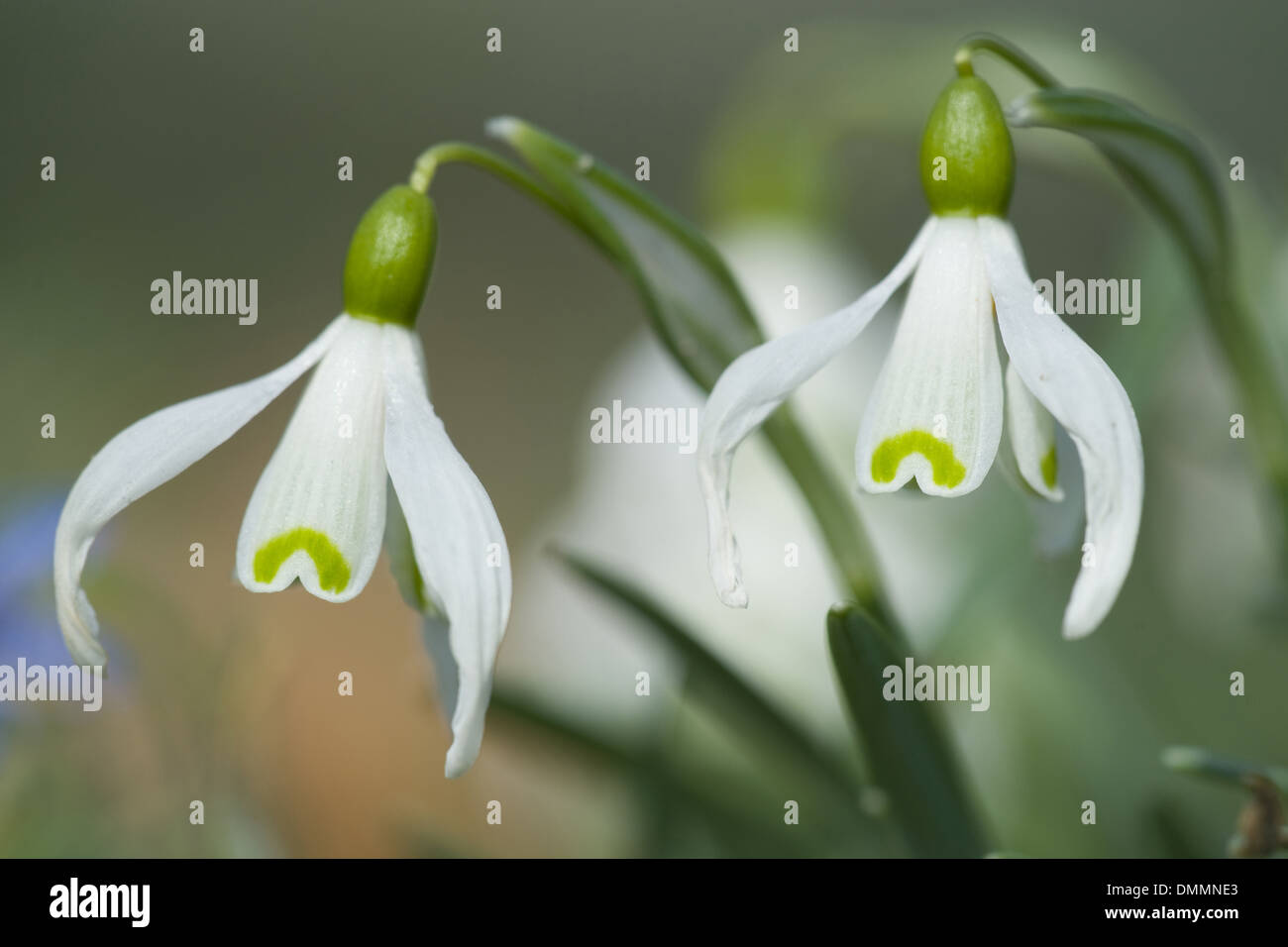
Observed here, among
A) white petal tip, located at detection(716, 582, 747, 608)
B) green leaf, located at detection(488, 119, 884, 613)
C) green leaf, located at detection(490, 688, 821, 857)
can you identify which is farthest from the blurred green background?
white petal tip, located at detection(716, 582, 747, 608)

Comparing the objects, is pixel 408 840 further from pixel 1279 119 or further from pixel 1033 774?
pixel 1279 119

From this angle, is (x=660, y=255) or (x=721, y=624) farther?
(x=721, y=624)

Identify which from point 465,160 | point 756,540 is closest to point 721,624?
point 756,540

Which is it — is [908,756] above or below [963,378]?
below

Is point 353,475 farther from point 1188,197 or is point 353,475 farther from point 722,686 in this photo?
point 1188,197

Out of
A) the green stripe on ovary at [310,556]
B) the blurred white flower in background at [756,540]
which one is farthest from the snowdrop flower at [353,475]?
the blurred white flower in background at [756,540]

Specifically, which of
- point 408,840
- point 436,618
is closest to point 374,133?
point 408,840

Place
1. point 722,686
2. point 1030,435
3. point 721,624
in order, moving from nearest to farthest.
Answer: point 1030,435, point 722,686, point 721,624

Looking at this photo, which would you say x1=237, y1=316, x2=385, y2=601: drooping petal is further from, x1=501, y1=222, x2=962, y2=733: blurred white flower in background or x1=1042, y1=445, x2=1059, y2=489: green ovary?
x1=501, y1=222, x2=962, y2=733: blurred white flower in background
